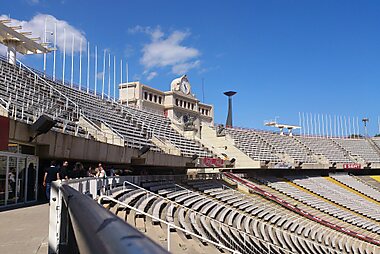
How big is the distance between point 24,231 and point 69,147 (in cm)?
730

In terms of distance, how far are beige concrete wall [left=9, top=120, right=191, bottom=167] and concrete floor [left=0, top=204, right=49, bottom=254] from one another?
266 cm

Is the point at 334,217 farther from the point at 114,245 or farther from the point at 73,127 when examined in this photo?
the point at 114,245

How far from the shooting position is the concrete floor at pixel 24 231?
5.96 m

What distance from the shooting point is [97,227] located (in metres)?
1.32

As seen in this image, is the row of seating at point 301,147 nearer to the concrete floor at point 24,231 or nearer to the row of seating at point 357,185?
the row of seating at point 357,185

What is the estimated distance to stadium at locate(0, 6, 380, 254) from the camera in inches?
252

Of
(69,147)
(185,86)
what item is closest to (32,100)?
(69,147)

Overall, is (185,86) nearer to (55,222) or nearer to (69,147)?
(69,147)

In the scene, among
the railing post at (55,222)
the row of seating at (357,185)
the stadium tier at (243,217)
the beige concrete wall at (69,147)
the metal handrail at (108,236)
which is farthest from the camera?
the row of seating at (357,185)

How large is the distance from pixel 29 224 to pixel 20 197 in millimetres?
5447

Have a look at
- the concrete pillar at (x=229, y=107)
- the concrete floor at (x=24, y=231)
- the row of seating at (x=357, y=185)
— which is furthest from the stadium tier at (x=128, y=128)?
the concrete pillar at (x=229, y=107)

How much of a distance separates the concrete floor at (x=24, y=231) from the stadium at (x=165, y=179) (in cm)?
114

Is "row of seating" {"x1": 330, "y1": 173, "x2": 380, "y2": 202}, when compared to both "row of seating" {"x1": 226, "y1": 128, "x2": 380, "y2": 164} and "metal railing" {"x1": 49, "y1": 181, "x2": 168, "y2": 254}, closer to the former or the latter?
"row of seating" {"x1": 226, "y1": 128, "x2": 380, "y2": 164}

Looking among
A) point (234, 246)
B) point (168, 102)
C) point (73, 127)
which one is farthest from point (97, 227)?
point (168, 102)
